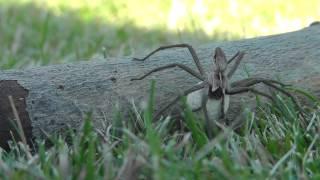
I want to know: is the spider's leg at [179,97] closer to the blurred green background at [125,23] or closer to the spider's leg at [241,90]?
the spider's leg at [241,90]

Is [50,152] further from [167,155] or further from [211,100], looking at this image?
[211,100]

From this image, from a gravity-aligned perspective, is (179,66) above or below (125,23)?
above

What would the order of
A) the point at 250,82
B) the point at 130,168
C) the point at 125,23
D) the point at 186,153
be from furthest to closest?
1. the point at 125,23
2. the point at 250,82
3. the point at 186,153
4. the point at 130,168

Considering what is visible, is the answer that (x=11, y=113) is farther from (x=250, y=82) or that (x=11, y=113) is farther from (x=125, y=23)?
(x=125, y=23)

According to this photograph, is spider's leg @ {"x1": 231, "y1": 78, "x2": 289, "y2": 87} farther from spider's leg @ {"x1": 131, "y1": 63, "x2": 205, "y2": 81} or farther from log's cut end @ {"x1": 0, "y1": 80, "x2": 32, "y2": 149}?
log's cut end @ {"x1": 0, "y1": 80, "x2": 32, "y2": 149}

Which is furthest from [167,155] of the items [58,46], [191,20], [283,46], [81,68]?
[191,20]

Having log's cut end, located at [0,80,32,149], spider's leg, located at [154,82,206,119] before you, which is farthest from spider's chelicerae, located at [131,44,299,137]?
log's cut end, located at [0,80,32,149]

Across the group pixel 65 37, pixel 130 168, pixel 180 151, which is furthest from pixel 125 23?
pixel 130 168
